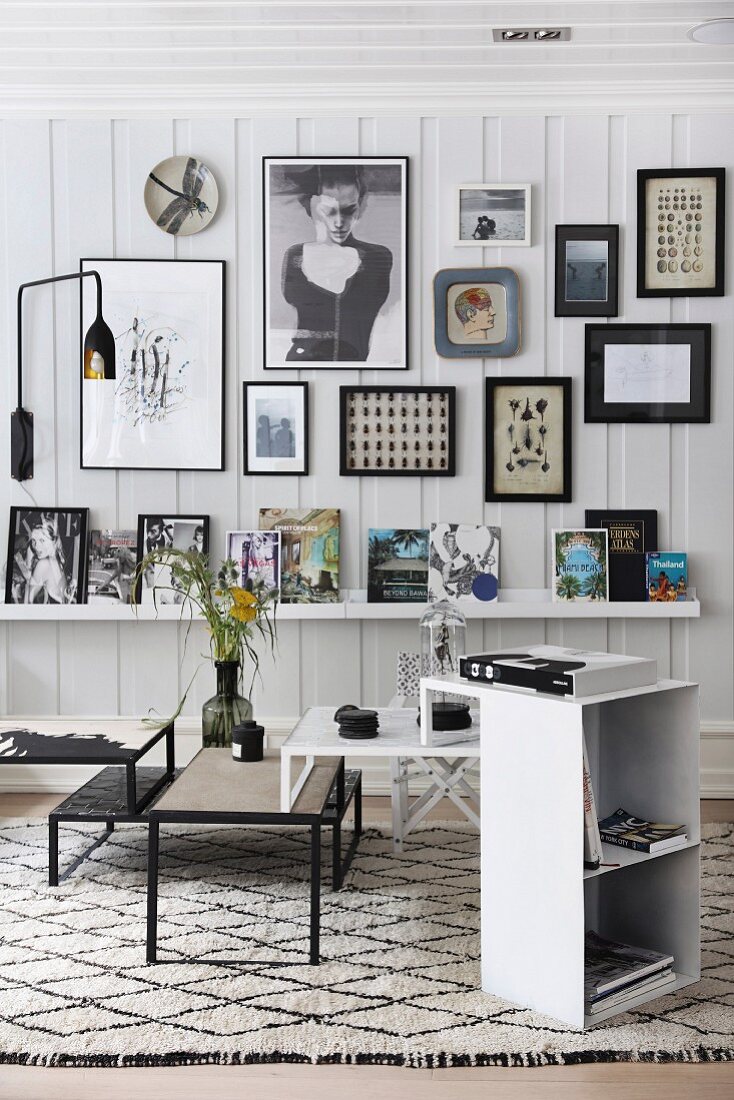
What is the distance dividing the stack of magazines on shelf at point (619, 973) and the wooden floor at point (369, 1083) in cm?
20

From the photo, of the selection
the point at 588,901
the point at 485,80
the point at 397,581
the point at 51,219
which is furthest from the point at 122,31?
the point at 588,901

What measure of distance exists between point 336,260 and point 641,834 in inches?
99.4

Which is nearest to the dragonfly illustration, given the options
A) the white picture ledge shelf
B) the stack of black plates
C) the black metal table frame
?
the white picture ledge shelf

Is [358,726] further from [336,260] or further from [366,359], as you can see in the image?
[336,260]

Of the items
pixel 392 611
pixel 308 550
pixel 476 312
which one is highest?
pixel 476 312

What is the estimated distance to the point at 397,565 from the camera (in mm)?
4043

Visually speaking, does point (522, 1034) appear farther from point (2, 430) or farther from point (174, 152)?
point (174, 152)

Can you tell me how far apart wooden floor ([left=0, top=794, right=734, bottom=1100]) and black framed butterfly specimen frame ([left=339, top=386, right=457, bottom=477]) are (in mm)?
2395

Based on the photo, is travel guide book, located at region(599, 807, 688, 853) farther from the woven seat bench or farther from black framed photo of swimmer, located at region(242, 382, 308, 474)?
black framed photo of swimmer, located at region(242, 382, 308, 474)

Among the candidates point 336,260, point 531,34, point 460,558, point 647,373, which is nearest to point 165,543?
point 460,558

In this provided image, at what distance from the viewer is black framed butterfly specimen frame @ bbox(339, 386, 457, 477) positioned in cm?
402

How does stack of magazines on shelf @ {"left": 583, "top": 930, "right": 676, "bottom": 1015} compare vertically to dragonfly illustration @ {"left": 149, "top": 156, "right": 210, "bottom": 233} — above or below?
below

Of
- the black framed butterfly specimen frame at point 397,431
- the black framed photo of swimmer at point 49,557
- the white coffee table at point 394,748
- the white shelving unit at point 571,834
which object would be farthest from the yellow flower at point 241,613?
the black framed photo of swimmer at point 49,557

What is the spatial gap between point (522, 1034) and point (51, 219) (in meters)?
A: 3.40
